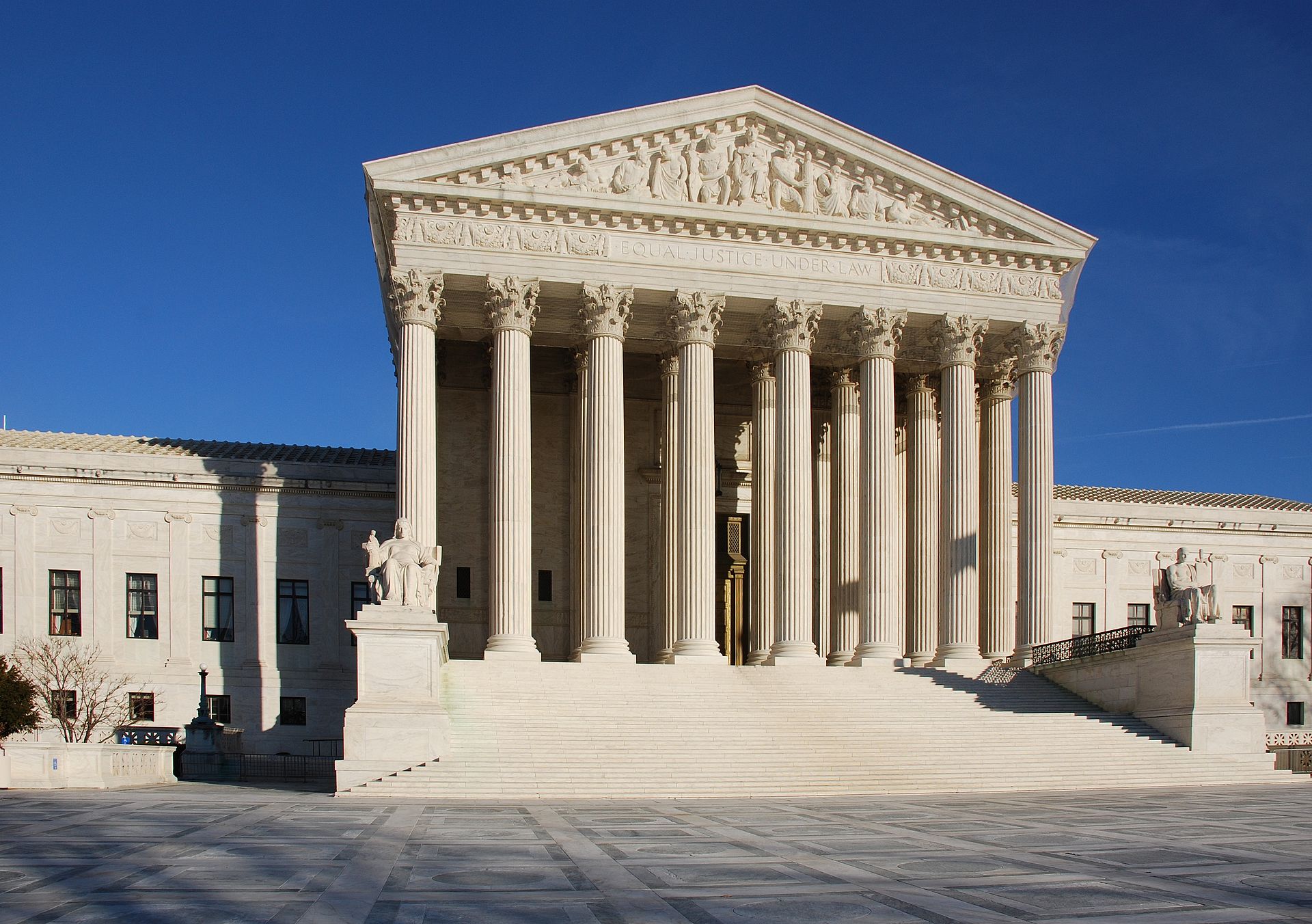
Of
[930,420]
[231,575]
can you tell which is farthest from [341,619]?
[930,420]

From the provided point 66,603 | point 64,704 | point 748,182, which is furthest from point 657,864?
point 66,603

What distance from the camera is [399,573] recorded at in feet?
113

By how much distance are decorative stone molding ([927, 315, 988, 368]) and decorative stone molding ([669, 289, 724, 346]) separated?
8113 millimetres

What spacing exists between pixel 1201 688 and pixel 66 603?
127 ft

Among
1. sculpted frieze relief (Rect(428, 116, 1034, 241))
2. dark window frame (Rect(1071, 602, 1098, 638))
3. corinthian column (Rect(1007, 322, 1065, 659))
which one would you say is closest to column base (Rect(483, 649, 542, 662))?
sculpted frieze relief (Rect(428, 116, 1034, 241))

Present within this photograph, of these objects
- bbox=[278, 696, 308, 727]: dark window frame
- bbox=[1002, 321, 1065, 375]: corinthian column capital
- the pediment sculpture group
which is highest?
the pediment sculpture group

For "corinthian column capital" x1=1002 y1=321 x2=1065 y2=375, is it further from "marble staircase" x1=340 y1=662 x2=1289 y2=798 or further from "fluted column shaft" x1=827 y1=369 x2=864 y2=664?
"marble staircase" x1=340 y1=662 x2=1289 y2=798

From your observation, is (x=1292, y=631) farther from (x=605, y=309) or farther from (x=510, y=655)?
(x=510, y=655)

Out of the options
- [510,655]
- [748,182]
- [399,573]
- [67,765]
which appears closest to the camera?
[67,765]

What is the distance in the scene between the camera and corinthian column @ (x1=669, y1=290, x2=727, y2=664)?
4166 cm

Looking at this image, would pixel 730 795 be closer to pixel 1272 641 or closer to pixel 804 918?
pixel 804 918

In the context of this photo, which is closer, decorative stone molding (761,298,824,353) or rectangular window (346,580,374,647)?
decorative stone molding (761,298,824,353)

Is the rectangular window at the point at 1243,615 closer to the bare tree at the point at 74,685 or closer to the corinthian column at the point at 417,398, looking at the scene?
the corinthian column at the point at 417,398

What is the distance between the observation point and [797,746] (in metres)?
33.6
